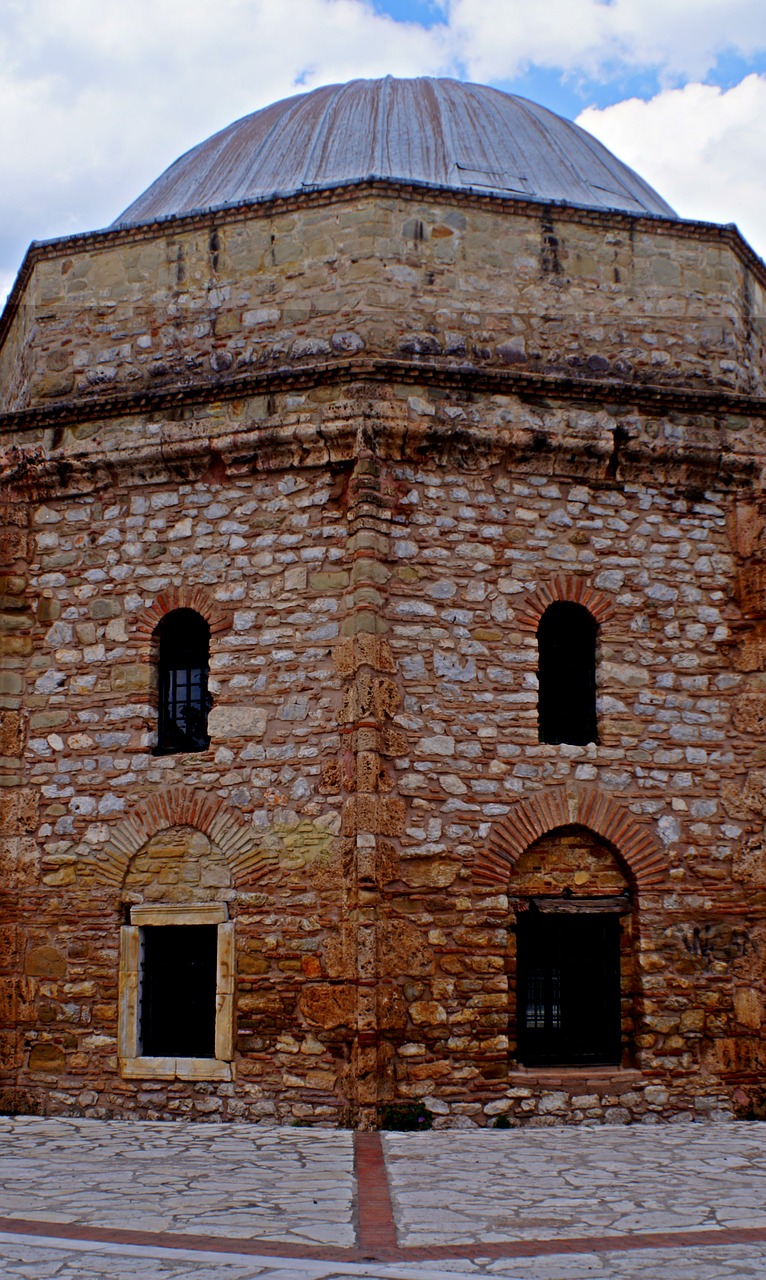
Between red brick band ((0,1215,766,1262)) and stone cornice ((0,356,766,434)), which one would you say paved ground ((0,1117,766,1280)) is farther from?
stone cornice ((0,356,766,434))

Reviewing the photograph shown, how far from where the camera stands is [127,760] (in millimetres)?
9852

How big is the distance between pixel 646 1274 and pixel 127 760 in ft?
18.7

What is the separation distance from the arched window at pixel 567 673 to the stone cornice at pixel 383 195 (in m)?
3.47

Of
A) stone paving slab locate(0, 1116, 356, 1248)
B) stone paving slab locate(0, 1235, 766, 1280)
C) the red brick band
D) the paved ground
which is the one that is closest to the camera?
stone paving slab locate(0, 1235, 766, 1280)

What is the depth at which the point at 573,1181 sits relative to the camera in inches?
287

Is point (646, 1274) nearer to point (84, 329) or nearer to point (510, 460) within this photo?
point (510, 460)

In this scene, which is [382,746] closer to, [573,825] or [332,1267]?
[573,825]

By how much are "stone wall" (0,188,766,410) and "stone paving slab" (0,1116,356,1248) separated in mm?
5917

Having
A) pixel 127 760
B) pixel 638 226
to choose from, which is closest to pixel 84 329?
pixel 127 760

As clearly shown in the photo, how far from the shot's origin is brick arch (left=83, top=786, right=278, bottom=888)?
9422 mm

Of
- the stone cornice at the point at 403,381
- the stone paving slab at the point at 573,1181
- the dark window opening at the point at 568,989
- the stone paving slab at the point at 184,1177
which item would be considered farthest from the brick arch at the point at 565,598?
the stone paving slab at the point at 184,1177

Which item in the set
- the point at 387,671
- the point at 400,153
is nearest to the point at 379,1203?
the point at 387,671

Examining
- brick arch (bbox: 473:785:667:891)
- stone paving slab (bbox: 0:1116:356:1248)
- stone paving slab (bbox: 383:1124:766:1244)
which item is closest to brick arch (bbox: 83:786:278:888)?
brick arch (bbox: 473:785:667:891)

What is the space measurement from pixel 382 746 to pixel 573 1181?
3.27 metres
